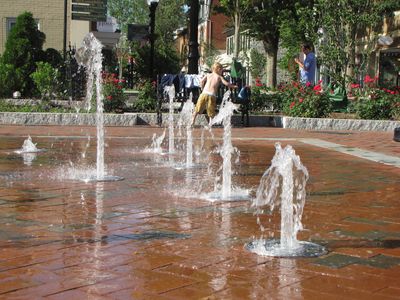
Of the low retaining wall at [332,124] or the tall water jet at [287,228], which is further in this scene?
the low retaining wall at [332,124]

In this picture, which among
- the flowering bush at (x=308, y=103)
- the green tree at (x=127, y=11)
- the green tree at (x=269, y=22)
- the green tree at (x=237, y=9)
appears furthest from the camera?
the green tree at (x=127, y=11)

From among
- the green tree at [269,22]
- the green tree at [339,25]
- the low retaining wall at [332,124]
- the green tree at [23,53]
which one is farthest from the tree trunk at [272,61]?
the low retaining wall at [332,124]

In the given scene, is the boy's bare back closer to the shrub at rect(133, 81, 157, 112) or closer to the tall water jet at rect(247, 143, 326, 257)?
the shrub at rect(133, 81, 157, 112)

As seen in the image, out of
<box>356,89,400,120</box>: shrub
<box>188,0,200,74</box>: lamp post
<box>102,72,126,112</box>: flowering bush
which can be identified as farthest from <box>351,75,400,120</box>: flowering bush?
<box>102,72,126,112</box>: flowering bush

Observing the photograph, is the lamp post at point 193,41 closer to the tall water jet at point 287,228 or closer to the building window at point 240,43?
the tall water jet at point 287,228

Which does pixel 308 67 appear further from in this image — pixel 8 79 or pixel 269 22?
pixel 269 22

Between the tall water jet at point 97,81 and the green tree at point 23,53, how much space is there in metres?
1.68

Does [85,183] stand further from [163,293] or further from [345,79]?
[345,79]

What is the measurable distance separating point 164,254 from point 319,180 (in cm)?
408

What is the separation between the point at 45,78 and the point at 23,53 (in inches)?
116

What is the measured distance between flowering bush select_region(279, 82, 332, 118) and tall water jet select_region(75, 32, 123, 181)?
15.3 feet

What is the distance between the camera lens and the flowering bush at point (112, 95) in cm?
1704

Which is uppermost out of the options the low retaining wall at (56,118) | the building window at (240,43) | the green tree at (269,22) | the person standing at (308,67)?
the building window at (240,43)

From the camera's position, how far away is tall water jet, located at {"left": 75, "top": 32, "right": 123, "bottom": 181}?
8.46m
